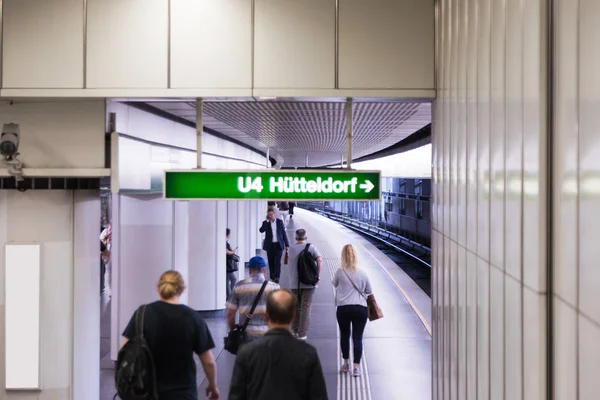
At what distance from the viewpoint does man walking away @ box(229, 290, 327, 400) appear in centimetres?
333

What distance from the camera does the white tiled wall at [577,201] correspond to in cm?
197

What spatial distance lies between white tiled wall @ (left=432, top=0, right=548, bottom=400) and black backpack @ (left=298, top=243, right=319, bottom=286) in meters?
3.97

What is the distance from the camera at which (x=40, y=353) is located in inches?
223

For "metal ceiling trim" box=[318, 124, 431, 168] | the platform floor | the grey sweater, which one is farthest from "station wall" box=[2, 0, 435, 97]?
"metal ceiling trim" box=[318, 124, 431, 168]

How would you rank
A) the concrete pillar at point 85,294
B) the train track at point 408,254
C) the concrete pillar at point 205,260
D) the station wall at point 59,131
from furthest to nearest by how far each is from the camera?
1. the train track at point 408,254
2. the concrete pillar at point 205,260
3. the concrete pillar at point 85,294
4. the station wall at point 59,131

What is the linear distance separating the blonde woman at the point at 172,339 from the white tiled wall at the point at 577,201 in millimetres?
2620

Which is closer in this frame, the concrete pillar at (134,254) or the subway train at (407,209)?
the concrete pillar at (134,254)

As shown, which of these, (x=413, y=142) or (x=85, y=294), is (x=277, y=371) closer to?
(x=85, y=294)

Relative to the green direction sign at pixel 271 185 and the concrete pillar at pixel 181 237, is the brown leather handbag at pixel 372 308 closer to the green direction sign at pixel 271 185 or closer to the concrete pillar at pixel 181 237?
the green direction sign at pixel 271 185

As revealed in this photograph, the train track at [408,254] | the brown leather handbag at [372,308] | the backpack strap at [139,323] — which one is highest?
the backpack strap at [139,323]

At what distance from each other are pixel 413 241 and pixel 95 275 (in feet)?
67.6

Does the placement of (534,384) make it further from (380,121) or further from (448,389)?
(380,121)

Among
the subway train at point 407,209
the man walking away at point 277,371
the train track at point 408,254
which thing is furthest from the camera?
the subway train at point 407,209

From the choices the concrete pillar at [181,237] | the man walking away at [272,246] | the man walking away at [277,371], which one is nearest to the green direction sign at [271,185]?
the man walking away at [277,371]
